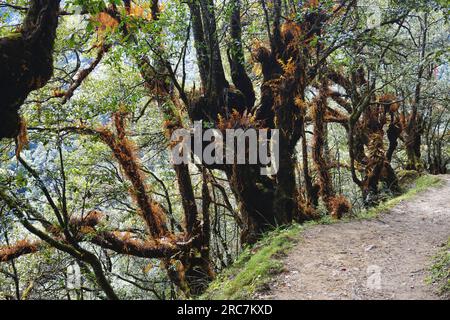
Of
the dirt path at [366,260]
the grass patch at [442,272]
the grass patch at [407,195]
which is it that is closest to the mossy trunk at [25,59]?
the dirt path at [366,260]

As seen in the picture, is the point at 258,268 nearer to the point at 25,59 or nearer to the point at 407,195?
the point at 25,59

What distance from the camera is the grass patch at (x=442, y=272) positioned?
4.86 metres

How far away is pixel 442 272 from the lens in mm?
5348

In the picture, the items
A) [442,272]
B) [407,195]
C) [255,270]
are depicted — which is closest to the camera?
[442,272]

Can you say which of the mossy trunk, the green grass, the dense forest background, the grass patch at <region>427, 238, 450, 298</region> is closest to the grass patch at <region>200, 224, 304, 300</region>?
the green grass

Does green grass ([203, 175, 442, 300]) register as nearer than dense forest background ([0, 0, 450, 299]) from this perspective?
Yes

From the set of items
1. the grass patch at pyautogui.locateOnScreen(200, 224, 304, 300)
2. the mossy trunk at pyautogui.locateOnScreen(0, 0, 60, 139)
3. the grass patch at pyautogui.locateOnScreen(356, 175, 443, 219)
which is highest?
the mossy trunk at pyautogui.locateOnScreen(0, 0, 60, 139)

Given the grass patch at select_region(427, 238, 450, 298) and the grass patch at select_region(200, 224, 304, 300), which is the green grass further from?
the grass patch at select_region(427, 238, 450, 298)

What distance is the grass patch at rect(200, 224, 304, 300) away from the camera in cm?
558

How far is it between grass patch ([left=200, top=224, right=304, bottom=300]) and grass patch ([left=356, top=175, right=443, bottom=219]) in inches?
91.9

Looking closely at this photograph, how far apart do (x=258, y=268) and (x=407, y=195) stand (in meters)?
7.95

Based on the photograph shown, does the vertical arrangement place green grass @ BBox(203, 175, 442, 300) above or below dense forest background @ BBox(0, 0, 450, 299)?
below

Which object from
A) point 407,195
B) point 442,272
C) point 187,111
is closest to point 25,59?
point 187,111

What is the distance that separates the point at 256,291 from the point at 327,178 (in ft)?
22.1
